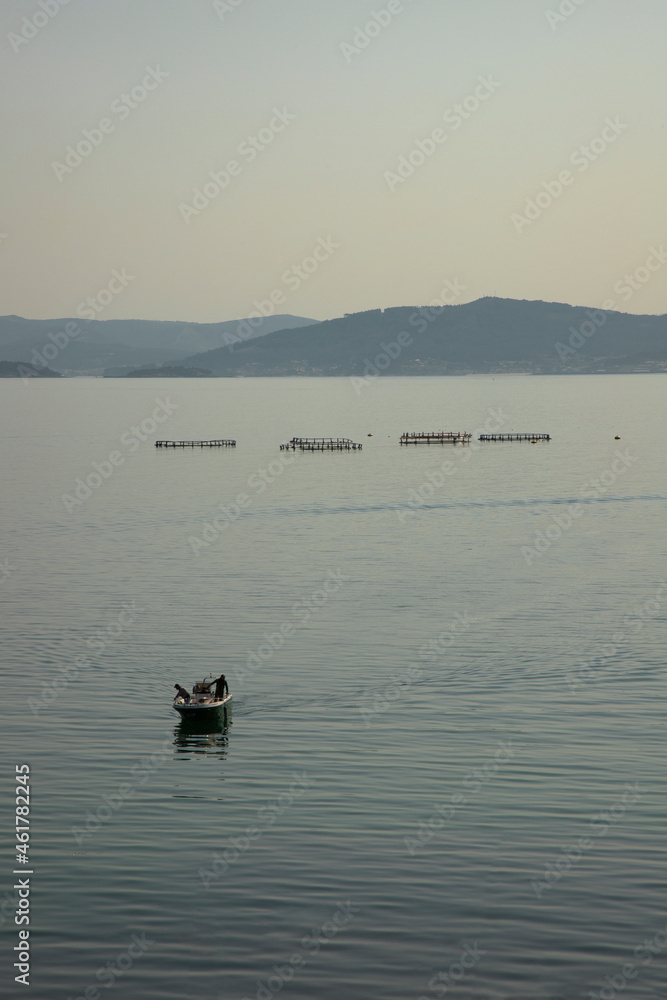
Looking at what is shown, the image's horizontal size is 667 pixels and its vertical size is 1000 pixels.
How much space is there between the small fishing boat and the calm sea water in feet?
2.62

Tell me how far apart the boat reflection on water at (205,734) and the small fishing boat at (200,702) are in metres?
0.29

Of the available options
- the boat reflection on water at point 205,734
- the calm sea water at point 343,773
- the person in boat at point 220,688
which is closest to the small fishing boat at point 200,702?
the person in boat at point 220,688

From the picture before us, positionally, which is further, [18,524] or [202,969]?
[18,524]

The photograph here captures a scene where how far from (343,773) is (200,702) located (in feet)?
33.6

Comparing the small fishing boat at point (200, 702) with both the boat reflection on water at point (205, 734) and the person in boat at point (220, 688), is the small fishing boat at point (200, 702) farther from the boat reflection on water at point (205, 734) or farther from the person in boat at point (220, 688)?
the boat reflection on water at point (205, 734)

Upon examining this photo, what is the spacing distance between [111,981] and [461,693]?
32235 mm

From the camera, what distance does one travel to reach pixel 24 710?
190 ft

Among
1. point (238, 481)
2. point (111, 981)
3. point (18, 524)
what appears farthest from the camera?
point (238, 481)

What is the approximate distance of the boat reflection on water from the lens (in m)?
52.5

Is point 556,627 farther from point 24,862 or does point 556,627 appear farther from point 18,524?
point 18,524

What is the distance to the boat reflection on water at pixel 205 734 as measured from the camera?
2067 inches

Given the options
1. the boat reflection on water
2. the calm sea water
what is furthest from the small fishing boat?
the calm sea water

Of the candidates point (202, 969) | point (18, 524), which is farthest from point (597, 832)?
point (18, 524)

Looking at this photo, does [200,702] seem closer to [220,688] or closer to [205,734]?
[220,688]
